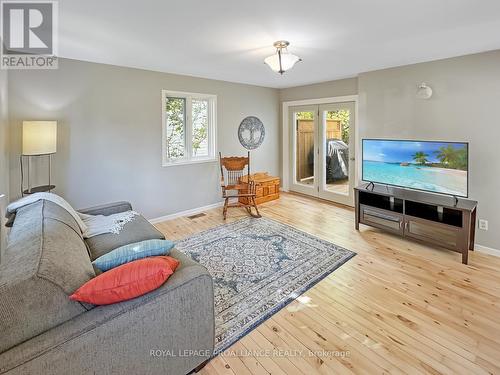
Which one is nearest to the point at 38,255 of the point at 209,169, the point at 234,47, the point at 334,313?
the point at 334,313

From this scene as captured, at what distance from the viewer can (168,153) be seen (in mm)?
4539

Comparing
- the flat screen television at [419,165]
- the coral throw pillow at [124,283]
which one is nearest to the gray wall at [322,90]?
the flat screen television at [419,165]

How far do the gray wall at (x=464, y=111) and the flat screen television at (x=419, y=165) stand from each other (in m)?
0.31

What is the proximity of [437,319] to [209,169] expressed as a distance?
3839 millimetres

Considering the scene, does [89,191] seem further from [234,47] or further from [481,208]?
[481,208]

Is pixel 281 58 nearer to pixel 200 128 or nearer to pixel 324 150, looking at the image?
pixel 200 128

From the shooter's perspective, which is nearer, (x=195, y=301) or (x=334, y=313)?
(x=195, y=301)

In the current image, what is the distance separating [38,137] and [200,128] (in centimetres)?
248

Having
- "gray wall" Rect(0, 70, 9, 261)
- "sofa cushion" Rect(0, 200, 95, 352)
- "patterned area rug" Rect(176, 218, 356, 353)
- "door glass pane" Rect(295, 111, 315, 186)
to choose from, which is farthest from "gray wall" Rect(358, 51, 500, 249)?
"gray wall" Rect(0, 70, 9, 261)

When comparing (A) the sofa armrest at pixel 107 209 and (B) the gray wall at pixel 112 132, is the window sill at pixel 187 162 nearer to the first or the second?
(B) the gray wall at pixel 112 132

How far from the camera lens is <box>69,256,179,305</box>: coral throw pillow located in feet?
3.97

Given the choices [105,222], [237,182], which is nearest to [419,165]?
[237,182]

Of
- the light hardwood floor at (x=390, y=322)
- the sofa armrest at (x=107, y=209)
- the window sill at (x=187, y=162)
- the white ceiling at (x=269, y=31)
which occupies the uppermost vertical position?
the white ceiling at (x=269, y=31)

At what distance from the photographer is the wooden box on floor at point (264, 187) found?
5.24 m
